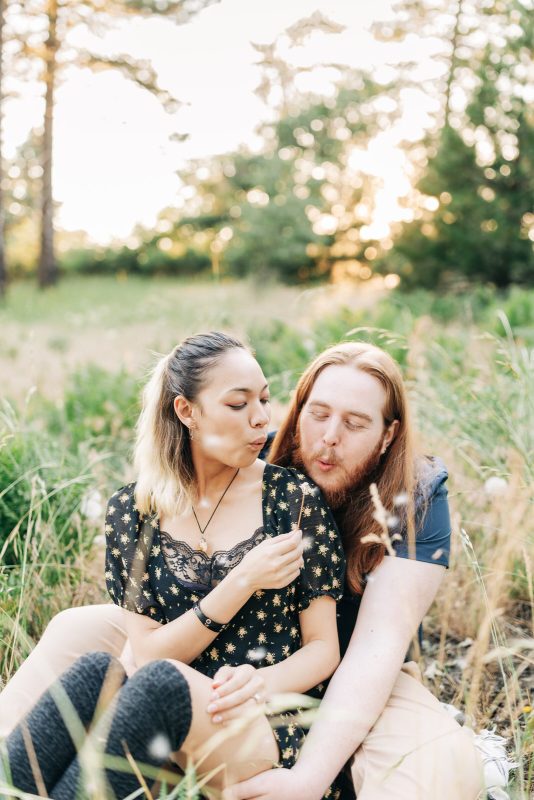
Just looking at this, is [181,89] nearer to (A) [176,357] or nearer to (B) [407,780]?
(A) [176,357]

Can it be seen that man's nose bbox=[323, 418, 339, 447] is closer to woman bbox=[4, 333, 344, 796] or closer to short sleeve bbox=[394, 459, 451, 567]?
woman bbox=[4, 333, 344, 796]

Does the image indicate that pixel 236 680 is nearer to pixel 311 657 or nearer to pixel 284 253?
pixel 311 657

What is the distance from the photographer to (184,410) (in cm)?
214

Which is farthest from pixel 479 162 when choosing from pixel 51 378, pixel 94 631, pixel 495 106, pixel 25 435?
pixel 94 631

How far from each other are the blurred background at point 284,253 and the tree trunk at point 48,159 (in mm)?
40

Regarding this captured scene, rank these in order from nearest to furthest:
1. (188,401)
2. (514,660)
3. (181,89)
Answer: (188,401) → (514,660) → (181,89)

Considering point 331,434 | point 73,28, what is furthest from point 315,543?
point 73,28

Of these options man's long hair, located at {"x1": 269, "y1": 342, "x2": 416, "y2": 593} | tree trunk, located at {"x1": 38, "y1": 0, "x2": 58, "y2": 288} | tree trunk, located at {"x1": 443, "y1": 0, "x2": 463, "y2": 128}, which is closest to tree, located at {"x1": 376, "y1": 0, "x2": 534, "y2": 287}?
tree trunk, located at {"x1": 443, "y1": 0, "x2": 463, "y2": 128}

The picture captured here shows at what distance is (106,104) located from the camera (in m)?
3.97

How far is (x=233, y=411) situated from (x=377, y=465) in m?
0.54

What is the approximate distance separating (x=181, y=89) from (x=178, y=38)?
212cm

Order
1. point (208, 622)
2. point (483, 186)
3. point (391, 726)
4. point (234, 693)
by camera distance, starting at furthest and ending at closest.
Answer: point (483, 186) → point (391, 726) → point (208, 622) → point (234, 693)

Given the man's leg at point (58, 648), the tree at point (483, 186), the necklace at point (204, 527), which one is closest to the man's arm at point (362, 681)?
the necklace at point (204, 527)

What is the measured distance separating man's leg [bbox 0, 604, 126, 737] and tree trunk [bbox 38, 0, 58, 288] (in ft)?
39.4
